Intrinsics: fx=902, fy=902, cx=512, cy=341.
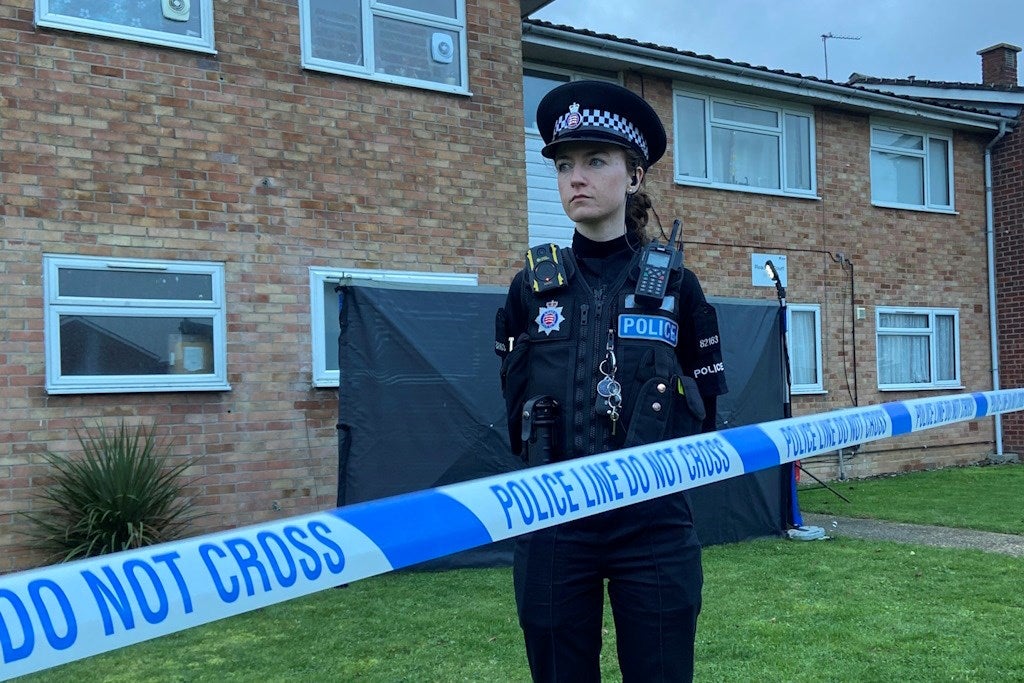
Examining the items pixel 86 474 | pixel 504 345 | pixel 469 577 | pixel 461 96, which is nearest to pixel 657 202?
pixel 461 96

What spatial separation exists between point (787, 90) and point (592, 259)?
1144 cm

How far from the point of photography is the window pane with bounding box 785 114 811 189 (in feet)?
43.0

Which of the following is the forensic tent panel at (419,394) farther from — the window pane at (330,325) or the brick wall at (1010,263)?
the brick wall at (1010,263)

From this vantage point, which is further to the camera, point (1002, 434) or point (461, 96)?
point (1002, 434)

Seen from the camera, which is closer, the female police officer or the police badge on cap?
the female police officer

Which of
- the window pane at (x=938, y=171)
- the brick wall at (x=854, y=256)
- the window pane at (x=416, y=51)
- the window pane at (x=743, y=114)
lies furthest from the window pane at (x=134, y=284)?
the window pane at (x=938, y=171)

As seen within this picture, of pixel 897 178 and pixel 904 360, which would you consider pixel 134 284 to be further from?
pixel 897 178

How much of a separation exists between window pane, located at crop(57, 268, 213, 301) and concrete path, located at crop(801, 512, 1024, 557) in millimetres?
5999

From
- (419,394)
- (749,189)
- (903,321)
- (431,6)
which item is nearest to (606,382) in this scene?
(419,394)

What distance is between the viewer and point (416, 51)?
8.83 meters

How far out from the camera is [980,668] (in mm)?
4230

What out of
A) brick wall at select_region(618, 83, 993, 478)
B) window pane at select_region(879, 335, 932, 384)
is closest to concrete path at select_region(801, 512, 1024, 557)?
brick wall at select_region(618, 83, 993, 478)

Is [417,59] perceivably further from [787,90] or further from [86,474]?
[787,90]

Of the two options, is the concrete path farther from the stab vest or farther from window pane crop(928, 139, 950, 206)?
window pane crop(928, 139, 950, 206)
